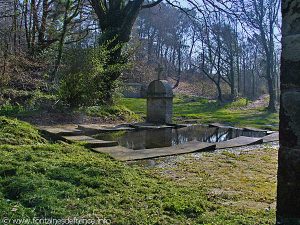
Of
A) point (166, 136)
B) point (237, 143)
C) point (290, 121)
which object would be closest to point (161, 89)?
point (166, 136)

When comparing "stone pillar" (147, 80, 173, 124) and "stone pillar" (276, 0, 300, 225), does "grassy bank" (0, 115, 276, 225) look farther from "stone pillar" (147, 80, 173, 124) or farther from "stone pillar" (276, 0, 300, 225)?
"stone pillar" (147, 80, 173, 124)

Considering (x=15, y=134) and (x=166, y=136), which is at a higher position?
(x=15, y=134)

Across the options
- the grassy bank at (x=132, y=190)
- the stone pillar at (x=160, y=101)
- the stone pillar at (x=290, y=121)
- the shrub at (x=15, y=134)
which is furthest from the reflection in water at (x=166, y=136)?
the stone pillar at (x=290, y=121)

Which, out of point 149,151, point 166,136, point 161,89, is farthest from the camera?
point 161,89

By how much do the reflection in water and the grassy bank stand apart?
6.81 ft

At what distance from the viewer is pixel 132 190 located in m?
3.01

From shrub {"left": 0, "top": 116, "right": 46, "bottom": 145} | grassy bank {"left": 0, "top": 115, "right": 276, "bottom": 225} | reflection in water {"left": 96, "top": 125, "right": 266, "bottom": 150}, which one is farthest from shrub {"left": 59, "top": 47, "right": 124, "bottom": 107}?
grassy bank {"left": 0, "top": 115, "right": 276, "bottom": 225}

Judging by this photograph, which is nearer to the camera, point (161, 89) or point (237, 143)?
point (237, 143)

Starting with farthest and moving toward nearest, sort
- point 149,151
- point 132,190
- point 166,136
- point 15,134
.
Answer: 1. point 166,136
2. point 15,134
3. point 149,151
4. point 132,190

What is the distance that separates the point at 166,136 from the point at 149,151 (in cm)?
238

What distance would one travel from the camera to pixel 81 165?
12.1 feet

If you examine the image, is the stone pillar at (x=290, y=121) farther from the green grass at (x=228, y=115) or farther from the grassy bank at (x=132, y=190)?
the green grass at (x=228, y=115)

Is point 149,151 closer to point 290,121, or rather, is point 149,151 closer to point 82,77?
point 290,121

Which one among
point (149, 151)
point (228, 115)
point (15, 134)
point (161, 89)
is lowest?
point (228, 115)
